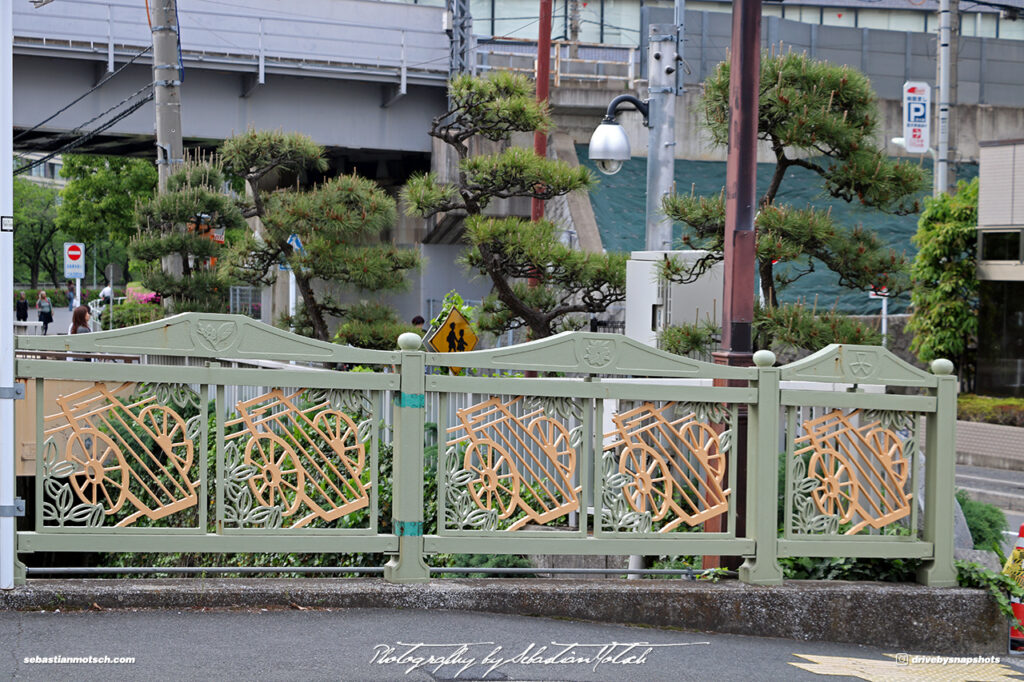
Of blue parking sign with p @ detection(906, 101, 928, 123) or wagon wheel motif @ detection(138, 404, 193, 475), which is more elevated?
blue parking sign with p @ detection(906, 101, 928, 123)

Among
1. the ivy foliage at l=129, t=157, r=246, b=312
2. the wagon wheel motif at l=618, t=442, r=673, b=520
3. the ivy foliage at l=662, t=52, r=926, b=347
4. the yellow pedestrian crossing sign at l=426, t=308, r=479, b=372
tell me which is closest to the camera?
the wagon wheel motif at l=618, t=442, r=673, b=520

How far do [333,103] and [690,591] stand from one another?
2328 centimetres

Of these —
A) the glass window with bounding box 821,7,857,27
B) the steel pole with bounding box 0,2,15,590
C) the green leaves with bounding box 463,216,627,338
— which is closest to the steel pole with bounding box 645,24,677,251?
the green leaves with bounding box 463,216,627,338

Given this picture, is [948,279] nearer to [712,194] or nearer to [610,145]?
[712,194]

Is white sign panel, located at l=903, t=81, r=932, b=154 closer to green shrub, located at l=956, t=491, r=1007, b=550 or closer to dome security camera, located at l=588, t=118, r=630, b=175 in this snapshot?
dome security camera, located at l=588, t=118, r=630, b=175

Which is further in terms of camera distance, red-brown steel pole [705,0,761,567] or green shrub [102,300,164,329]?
green shrub [102,300,164,329]

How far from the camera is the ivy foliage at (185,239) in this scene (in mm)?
19906

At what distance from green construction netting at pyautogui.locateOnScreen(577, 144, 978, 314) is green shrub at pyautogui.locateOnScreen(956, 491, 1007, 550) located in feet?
71.3

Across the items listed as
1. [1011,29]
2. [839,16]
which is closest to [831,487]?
[839,16]

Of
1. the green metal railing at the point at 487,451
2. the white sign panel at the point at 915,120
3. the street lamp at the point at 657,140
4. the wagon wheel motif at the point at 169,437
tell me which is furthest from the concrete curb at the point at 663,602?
the white sign panel at the point at 915,120

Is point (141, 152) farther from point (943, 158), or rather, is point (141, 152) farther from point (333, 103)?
point (943, 158)

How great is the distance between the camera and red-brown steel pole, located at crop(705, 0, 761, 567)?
8031 mm

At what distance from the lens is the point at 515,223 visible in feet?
53.7

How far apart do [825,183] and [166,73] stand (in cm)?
1019
